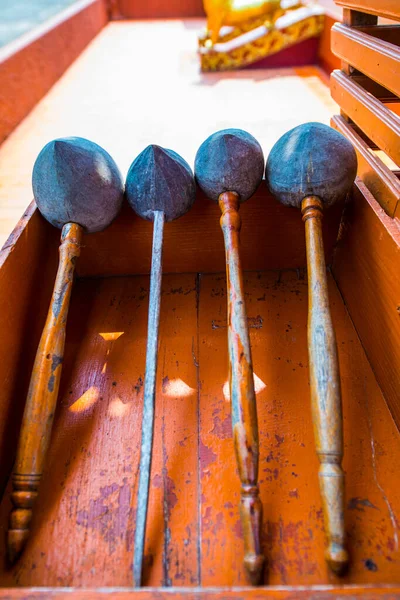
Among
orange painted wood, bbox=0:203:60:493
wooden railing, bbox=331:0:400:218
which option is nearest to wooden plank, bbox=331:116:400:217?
wooden railing, bbox=331:0:400:218

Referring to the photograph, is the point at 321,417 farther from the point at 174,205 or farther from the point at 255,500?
the point at 174,205

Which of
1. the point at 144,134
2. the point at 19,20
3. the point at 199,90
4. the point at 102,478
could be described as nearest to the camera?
the point at 102,478

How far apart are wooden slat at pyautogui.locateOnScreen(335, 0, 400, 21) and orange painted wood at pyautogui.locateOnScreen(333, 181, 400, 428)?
0.29m

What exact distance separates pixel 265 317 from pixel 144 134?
1.03 m

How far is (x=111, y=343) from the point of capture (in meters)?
0.85

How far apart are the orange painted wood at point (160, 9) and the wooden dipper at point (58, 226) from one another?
14.5ft

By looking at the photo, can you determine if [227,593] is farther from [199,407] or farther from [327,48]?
[327,48]

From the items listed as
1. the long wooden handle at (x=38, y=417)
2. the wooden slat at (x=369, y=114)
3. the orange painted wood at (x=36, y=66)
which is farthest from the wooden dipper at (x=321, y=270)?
the orange painted wood at (x=36, y=66)

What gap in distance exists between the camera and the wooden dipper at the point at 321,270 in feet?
1.76

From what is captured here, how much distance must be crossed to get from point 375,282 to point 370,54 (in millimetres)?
480

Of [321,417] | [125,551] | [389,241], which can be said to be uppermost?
[389,241]

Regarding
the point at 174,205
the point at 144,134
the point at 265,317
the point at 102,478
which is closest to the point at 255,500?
the point at 102,478

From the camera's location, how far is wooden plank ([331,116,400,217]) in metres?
0.77

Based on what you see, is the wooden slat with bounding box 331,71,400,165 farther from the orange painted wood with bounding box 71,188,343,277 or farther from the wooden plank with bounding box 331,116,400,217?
the orange painted wood with bounding box 71,188,343,277
